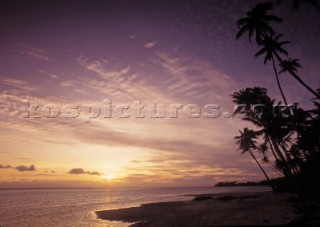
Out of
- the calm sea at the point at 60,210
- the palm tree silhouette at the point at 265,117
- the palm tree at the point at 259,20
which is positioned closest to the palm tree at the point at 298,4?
the palm tree at the point at 259,20

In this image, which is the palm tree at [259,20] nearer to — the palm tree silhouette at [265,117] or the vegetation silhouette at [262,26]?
the vegetation silhouette at [262,26]

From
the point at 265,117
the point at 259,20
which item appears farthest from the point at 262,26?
the point at 265,117

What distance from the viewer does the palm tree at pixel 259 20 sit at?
25.6 m

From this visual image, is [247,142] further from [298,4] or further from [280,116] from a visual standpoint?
[298,4]

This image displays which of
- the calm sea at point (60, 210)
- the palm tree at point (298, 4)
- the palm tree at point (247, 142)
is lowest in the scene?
the calm sea at point (60, 210)

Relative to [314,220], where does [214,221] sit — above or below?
below

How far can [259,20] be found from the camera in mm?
25891

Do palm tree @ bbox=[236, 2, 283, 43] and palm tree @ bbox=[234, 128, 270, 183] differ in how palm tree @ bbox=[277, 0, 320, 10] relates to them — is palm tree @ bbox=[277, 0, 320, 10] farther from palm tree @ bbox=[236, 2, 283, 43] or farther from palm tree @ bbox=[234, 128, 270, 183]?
palm tree @ bbox=[234, 128, 270, 183]

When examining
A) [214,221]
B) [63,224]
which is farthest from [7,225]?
[214,221]

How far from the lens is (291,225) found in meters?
15.4

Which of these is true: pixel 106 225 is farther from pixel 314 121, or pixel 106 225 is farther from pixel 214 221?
pixel 314 121

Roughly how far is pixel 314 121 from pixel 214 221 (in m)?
18.7

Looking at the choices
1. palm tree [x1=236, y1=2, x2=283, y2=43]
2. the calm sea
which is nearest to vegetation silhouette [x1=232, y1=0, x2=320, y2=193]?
palm tree [x1=236, y1=2, x2=283, y2=43]

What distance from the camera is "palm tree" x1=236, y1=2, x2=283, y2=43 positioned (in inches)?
1006
